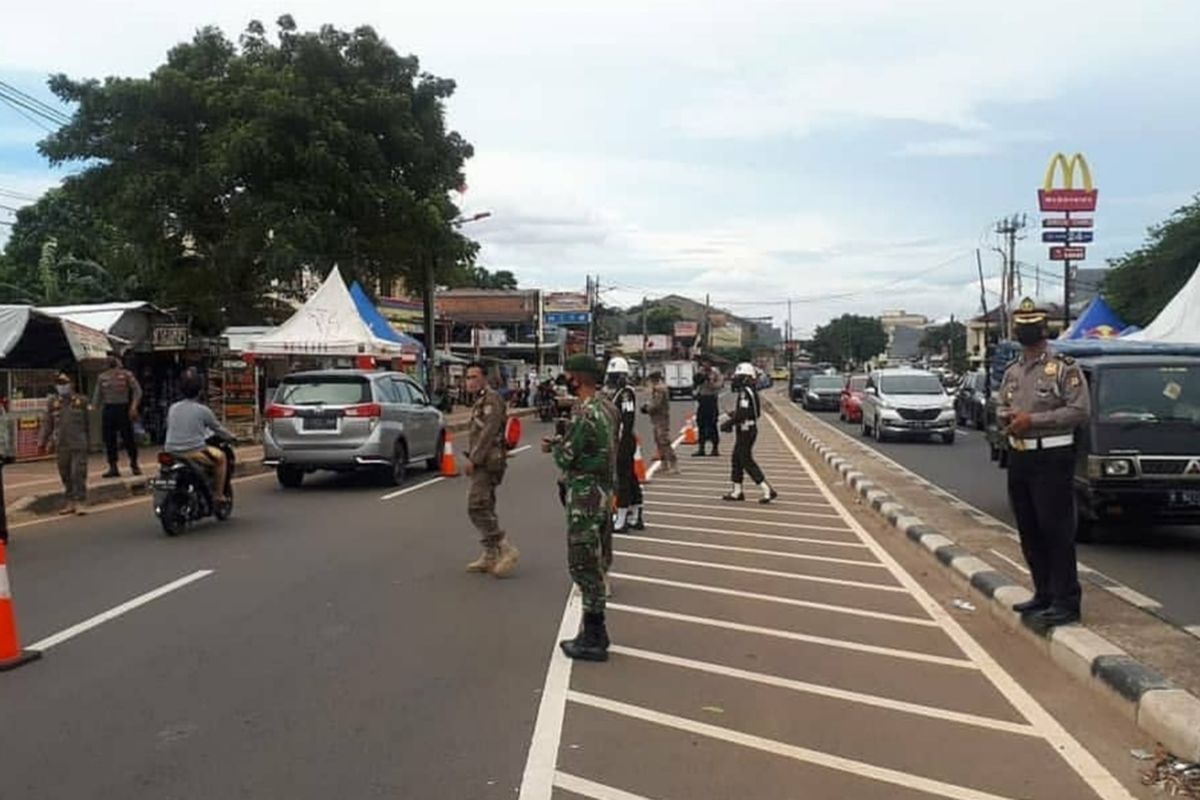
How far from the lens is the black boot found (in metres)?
6.57

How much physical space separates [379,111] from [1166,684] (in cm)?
2529

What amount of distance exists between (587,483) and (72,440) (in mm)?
9089

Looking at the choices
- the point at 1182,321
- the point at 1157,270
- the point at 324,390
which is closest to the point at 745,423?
the point at 324,390

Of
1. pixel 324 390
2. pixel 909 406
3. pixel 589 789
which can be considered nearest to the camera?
pixel 589 789

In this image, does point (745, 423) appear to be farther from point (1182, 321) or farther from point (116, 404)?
point (1182, 321)

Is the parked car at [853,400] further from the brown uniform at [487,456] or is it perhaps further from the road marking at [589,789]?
the road marking at [589,789]

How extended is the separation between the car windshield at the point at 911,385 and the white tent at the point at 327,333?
12.2 metres

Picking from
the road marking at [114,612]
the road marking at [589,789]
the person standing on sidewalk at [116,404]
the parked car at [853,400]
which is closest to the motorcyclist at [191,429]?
the road marking at [114,612]

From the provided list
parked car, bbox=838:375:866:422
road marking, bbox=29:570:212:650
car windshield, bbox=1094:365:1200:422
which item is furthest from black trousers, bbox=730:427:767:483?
parked car, bbox=838:375:866:422

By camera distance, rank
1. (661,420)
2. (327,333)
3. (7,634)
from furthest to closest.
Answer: (327,333), (661,420), (7,634)

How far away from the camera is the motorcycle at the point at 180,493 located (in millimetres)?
11531

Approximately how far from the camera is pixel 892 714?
18.4 feet

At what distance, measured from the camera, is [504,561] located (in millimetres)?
9328

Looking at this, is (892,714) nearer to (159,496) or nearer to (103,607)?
(103,607)
